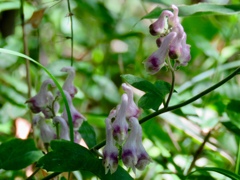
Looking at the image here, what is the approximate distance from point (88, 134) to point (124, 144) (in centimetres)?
11

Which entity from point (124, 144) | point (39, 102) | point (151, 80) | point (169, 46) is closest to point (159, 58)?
point (169, 46)

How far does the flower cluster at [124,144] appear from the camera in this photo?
2.39 feet

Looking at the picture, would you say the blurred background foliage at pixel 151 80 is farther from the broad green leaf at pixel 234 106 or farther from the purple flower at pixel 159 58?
the purple flower at pixel 159 58

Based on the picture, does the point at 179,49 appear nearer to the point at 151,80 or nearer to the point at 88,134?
the point at 88,134

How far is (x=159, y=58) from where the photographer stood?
2.49 ft

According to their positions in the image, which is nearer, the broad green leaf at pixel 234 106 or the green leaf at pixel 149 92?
the green leaf at pixel 149 92

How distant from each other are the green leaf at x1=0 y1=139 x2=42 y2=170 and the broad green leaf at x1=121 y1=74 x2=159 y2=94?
214mm

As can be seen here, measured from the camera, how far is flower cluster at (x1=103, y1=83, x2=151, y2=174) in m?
0.73

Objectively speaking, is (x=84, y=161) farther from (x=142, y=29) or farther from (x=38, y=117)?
(x=142, y=29)

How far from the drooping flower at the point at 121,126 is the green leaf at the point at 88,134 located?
0.29ft

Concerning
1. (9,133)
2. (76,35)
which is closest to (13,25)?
(76,35)

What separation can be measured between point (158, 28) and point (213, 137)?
0.68m

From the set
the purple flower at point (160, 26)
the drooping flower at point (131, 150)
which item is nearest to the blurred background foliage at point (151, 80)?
the purple flower at point (160, 26)

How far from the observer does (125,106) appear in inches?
30.3
